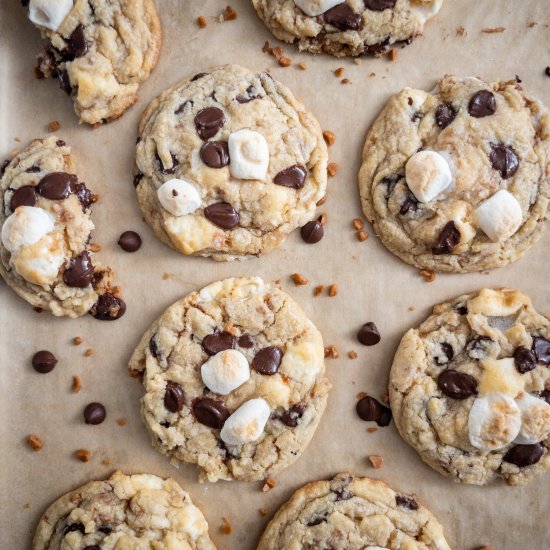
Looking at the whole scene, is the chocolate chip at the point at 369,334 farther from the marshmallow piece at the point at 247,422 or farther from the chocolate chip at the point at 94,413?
the chocolate chip at the point at 94,413

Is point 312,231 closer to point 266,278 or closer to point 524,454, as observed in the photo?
point 266,278

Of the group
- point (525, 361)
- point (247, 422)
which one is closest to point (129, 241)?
point (247, 422)

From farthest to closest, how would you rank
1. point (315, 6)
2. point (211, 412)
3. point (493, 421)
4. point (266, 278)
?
point (266, 278) → point (315, 6) → point (211, 412) → point (493, 421)

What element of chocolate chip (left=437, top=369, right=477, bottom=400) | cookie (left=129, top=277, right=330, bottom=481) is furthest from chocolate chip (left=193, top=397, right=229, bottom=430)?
chocolate chip (left=437, top=369, right=477, bottom=400)

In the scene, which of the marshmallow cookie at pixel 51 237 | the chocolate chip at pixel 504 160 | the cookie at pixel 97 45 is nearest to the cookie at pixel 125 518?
the marshmallow cookie at pixel 51 237

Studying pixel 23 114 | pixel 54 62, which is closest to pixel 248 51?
pixel 54 62

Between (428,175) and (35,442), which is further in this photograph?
(35,442)

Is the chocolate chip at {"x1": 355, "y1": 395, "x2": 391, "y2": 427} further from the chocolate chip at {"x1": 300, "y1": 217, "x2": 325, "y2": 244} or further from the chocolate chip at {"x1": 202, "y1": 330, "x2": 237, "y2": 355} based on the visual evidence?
the chocolate chip at {"x1": 300, "y1": 217, "x2": 325, "y2": 244}
